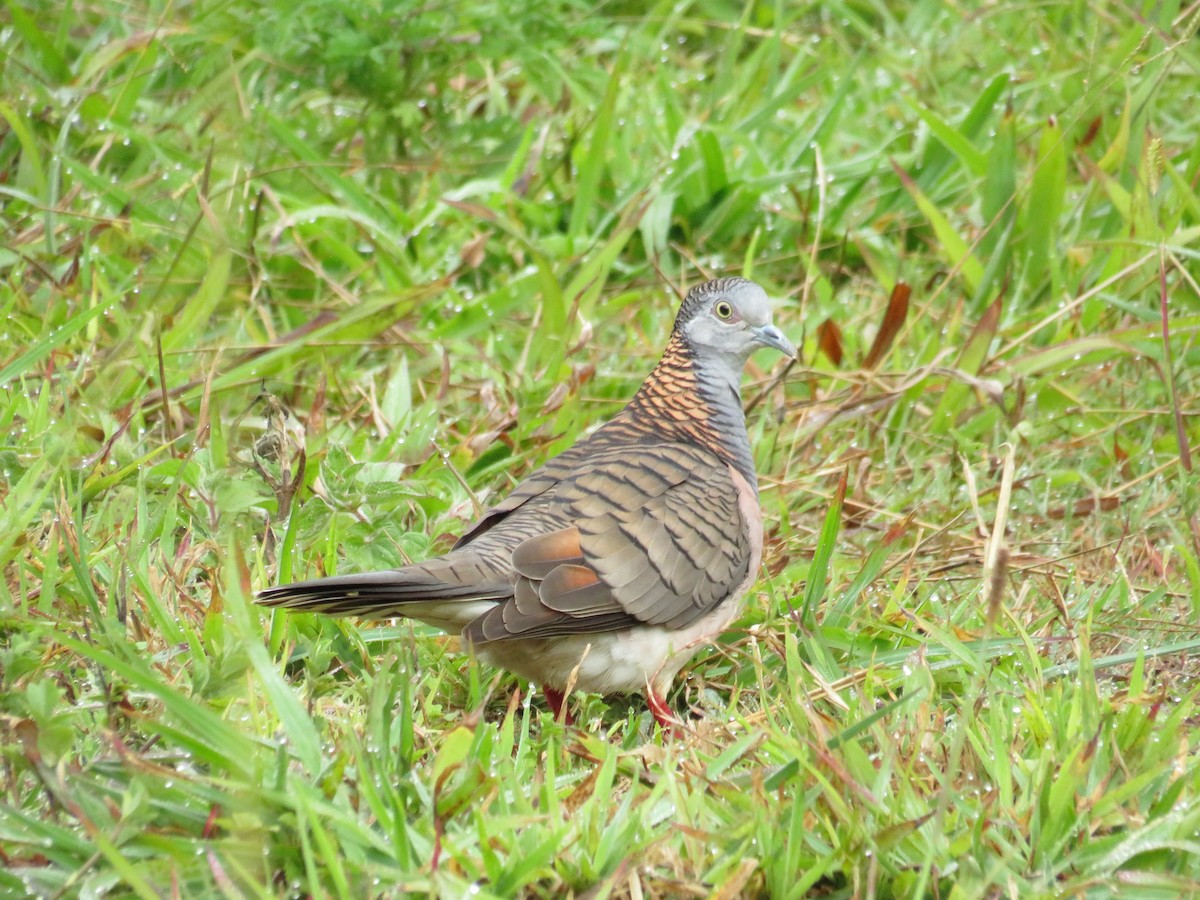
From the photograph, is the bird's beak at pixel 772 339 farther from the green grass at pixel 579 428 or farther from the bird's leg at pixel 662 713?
the bird's leg at pixel 662 713

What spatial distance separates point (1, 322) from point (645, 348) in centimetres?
199

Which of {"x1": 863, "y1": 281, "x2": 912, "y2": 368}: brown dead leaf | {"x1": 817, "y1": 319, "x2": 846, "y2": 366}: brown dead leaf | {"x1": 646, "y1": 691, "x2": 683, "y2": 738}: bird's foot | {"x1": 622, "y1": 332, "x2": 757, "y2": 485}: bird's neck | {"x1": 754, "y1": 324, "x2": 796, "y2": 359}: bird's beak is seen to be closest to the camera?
{"x1": 646, "y1": 691, "x2": 683, "y2": 738}: bird's foot

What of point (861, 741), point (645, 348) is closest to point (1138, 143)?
point (645, 348)

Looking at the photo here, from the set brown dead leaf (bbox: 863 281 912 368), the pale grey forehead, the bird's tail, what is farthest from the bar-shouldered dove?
brown dead leaf (bbox: 863 281 912 368)

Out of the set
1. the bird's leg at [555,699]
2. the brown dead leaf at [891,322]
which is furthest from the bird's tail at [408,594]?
the brown dead leaf at [891,322]

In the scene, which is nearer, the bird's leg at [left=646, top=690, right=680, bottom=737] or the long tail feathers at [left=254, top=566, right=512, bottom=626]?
the long tail feathers at [left=254, top=566, right=512, bottom=626]

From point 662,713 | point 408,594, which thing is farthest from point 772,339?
point 408,594

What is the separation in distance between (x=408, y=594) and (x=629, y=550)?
571 millimetres

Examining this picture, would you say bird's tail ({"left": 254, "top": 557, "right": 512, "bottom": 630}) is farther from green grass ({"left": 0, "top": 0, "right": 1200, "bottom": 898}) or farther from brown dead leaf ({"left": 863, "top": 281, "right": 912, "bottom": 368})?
brown dead leaf ({"left": 863, "top": 281, "right": 912, "bottom": 368})

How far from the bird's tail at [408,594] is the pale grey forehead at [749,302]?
118 centimetres

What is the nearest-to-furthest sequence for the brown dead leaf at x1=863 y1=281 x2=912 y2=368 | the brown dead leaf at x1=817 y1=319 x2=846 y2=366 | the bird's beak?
the bird's beak → the brown dead leaf at x1=863 y1=281 x2=912 y2=368 → the brown dead leaf at x1=817 y1=319 x2=846 y2=366

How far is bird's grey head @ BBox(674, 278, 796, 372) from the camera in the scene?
3.74 metres

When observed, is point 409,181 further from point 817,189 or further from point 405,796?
point 405,796

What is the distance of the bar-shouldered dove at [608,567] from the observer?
2.86 metres
